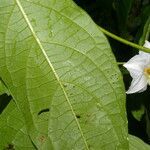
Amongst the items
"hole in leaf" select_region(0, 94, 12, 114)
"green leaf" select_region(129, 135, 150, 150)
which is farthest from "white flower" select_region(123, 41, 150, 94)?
"hole in leaf" select_region(0, 94, 12, 114)

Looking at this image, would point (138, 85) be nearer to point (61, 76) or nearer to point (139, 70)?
point (139, 70)

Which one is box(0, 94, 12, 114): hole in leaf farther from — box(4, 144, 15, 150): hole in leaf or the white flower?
the white flower

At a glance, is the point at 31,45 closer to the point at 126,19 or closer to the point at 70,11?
the point at 70,11

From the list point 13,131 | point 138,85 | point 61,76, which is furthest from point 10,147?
point 138,85

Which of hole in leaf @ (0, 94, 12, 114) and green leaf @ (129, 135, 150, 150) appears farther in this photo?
green leaf @ (129, 135, 150, 150)

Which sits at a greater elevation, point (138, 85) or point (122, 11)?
point (122, 11)

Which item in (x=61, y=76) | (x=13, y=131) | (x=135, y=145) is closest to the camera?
(x=61, y=76)
